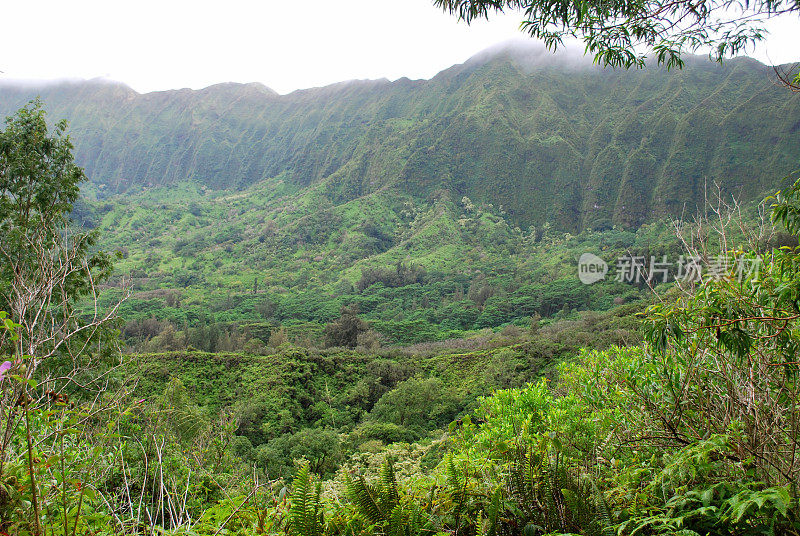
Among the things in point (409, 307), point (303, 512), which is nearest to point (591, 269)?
point (409, 307)

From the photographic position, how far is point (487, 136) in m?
94.6

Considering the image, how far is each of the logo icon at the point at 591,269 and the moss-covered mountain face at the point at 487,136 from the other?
75.3 ft

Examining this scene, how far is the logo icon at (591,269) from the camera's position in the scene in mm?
49516

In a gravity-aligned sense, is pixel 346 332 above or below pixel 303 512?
below

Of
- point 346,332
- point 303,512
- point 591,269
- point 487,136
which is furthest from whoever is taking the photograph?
point 487,136

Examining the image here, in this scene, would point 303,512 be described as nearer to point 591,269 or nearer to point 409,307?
point 409,307

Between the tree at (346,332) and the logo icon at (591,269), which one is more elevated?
the logo icon at (591,269)

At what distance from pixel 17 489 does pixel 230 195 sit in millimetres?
111102

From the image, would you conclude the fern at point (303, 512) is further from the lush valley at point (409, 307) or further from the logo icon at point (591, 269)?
the logo icon at point (591, 269)

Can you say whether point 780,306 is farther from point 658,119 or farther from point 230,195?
point 230,195

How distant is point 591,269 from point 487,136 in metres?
50.8

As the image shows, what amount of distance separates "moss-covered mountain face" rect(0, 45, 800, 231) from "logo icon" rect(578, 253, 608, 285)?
75.3 feet

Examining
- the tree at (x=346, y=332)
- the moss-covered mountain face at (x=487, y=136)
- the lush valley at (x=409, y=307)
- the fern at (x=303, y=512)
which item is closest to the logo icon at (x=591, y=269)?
the lush valley at (x=409, y=307)

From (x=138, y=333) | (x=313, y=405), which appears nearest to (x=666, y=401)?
(x=313, y=405)
